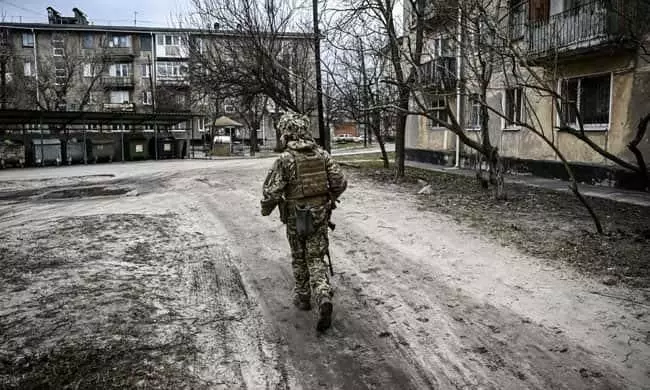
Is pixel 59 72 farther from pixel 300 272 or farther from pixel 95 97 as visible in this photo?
pixel 300 272

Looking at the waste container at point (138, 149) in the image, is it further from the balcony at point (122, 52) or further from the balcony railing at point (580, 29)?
the balcony at point (122, 52)

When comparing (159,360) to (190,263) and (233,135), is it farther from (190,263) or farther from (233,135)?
(233,135)

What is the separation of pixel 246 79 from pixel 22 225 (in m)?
12.3

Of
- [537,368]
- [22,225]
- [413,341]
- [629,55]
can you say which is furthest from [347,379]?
[629,55]

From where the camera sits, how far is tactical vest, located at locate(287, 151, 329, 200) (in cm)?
442

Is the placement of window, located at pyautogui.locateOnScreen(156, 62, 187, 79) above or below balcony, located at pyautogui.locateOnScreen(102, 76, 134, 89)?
above

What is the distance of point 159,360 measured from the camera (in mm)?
3611

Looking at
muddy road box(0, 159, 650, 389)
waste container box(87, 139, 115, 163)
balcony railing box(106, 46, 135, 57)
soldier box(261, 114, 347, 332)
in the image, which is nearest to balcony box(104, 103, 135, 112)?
balcony railing box(106, 46, 135, 57)

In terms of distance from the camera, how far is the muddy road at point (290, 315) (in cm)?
344

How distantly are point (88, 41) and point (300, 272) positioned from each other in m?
53.6

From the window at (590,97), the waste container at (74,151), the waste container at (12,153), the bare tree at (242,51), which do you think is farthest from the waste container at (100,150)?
the window at (590,97)

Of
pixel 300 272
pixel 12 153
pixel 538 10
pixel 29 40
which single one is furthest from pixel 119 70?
pixel 300 272

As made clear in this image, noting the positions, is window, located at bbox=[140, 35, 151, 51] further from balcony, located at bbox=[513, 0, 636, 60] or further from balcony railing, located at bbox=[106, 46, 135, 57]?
balcony, located at bbox=[513, 0, 636, 60]

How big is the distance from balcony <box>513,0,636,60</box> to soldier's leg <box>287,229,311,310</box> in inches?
361
